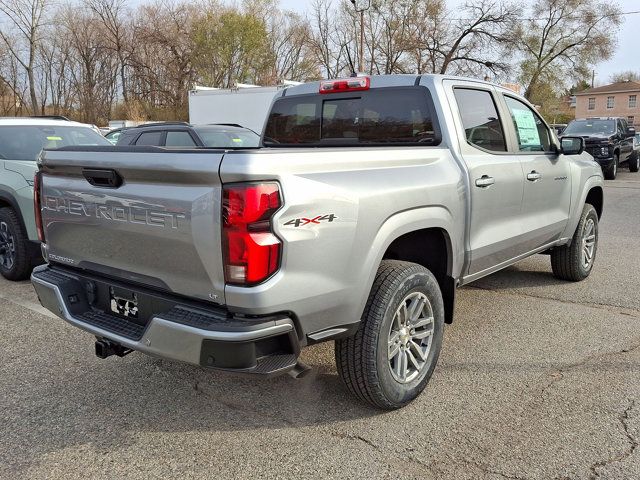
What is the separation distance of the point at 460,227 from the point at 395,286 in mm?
833

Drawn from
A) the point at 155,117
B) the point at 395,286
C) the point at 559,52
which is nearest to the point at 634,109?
the point at 559,52

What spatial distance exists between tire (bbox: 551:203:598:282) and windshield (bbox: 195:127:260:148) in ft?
17.1

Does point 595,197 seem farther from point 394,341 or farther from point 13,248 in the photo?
point 13,248

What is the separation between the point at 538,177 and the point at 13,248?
5150 mm

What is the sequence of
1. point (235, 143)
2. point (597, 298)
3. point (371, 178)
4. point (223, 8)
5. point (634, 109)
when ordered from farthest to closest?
point (634, 109)
point (223, 8)
point (235, 143)
point (597, 298)
point (371, 178)

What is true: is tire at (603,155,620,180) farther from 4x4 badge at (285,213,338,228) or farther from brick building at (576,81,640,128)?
brick building at (576,81,640,128)

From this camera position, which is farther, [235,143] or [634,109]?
[634,109]

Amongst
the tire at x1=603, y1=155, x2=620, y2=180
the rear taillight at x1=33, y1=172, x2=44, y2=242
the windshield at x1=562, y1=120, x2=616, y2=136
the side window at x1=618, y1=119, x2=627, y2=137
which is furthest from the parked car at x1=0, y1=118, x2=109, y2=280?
the side window at x1=618, y1=119, x2=627, y2=137

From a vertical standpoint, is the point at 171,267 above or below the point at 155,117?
below

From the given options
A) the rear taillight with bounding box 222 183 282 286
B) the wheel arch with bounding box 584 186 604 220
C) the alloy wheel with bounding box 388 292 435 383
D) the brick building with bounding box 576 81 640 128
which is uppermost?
the brick building with bounding box 576 81 640 128

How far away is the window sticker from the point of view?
4582 millimetres

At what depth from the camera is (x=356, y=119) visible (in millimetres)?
4129

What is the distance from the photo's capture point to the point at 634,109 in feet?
234

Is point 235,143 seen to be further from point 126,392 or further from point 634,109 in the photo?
point 634,109
